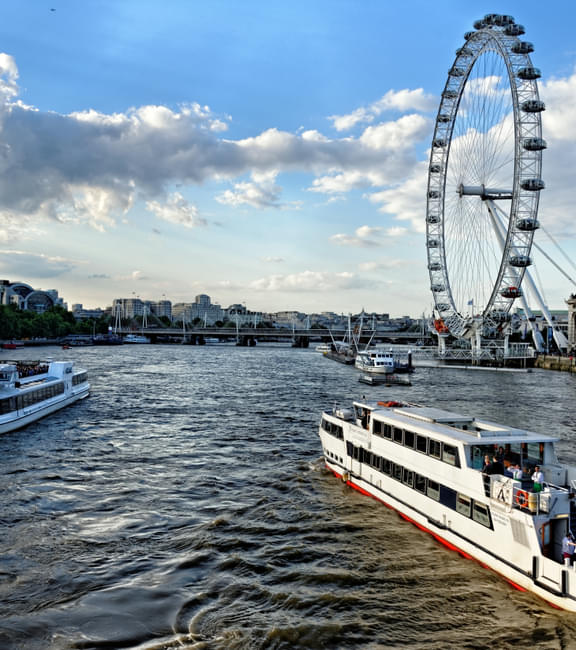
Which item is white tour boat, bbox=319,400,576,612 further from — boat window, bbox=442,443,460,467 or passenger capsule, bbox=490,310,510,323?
passenger capsule, bbox=490,310,510,323

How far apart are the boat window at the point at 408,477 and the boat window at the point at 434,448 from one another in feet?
4.14

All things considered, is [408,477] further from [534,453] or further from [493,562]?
[493,562]

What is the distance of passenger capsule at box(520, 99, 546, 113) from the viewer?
234 feet

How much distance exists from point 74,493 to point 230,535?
7.26 meters

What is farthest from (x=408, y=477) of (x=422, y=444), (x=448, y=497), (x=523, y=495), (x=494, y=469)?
(x=523, y=495)

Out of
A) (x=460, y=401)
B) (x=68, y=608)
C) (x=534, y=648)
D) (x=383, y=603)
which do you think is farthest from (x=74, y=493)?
(x=460, y=401)

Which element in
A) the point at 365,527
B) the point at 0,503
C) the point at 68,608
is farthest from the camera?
the point at 0,503

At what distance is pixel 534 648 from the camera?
36.9 ft

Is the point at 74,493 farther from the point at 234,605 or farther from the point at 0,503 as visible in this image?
the point at 234,605

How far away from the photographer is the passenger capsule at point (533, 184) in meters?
74.6

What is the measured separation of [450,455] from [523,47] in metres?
71.9

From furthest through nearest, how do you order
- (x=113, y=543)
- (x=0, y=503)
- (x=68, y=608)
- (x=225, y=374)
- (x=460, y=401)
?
(x=225, y=374) → (x=460, y=401) → (x=0, y=503) → (x=113, y=543) → (x=68, y=608)

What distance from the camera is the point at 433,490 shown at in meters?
16.2

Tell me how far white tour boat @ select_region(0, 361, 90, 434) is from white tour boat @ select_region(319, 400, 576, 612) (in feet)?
70.1
